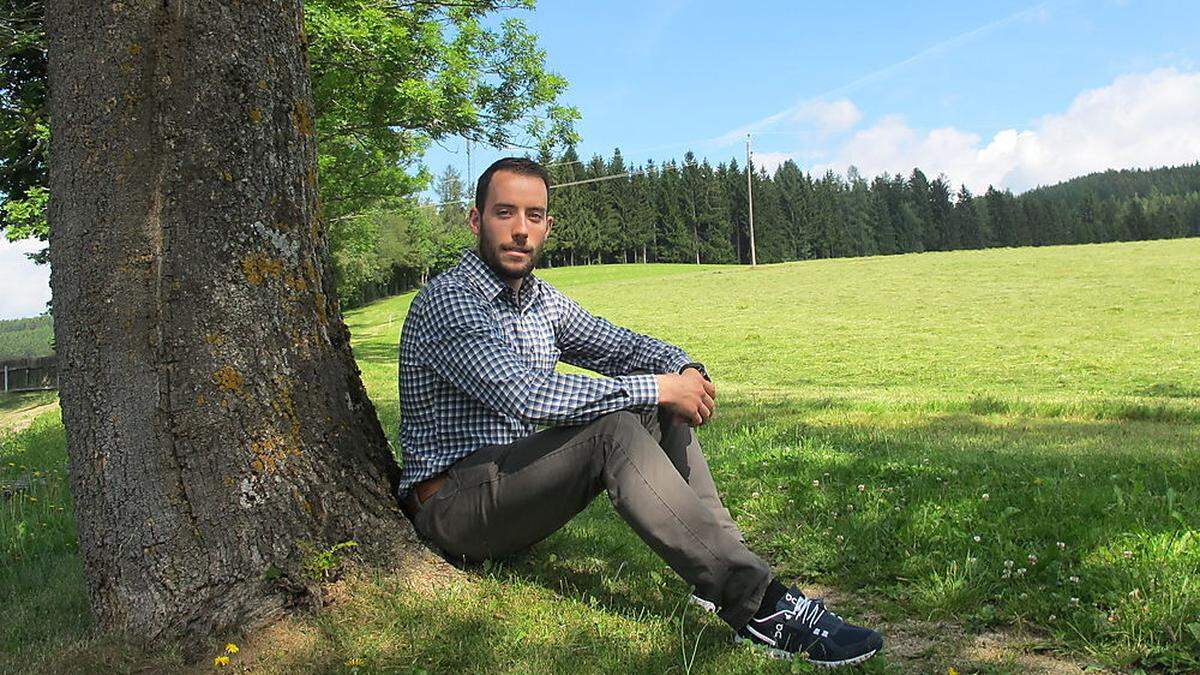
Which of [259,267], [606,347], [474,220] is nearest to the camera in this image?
[259,267]

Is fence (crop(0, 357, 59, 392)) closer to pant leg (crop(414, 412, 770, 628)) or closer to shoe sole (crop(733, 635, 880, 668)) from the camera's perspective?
pant leg (crop(414, 412, 770, 628))

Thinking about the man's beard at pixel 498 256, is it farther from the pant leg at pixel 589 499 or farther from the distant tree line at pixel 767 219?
the distant tree line at pixel 767 219

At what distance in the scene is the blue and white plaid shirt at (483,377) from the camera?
331 centimetres

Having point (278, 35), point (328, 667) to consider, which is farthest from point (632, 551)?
point (278, 35)

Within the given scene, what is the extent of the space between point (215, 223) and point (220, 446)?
2.66 ft

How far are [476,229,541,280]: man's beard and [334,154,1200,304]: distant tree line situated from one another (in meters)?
83.9

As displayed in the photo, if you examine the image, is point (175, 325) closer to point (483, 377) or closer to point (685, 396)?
point (483, 377)

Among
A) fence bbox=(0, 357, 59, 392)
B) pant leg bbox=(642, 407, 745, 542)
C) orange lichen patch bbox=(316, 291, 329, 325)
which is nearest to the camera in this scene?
orange lichen patch bbox=(316, 291, 329, 325)

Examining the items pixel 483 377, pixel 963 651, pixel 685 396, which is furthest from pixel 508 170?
pixel 963 651

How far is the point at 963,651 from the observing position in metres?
3.22

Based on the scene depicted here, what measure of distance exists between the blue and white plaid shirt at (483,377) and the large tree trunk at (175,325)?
1.61ft

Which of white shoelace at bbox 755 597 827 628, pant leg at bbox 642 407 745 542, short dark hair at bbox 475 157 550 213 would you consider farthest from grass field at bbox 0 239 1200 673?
short dark hair at bbox 475 157 550 213

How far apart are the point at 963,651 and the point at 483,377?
2.02 metres

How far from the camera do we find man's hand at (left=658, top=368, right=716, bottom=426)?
340cm
